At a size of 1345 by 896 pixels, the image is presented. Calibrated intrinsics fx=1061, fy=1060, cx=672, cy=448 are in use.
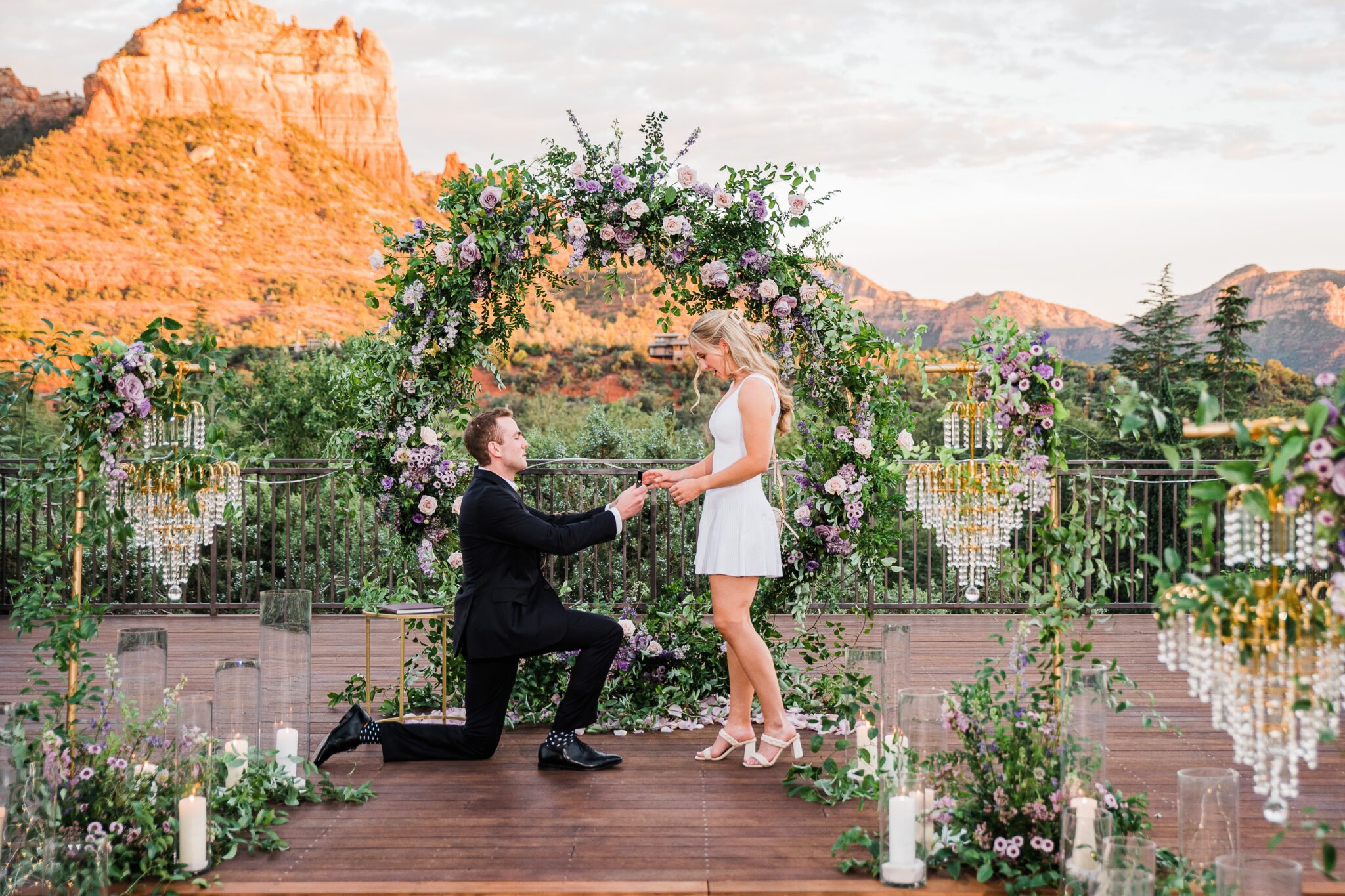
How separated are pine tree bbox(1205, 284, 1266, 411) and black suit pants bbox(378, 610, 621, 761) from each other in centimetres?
1222

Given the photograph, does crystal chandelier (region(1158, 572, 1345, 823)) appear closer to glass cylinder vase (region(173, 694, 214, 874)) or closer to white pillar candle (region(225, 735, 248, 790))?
glass cylinder vase (region(173, 694, 214, 874))

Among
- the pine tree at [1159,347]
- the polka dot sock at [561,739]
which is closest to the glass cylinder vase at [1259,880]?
the polka dot sock at [561,739]

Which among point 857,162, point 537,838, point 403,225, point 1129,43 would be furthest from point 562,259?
point 537,838

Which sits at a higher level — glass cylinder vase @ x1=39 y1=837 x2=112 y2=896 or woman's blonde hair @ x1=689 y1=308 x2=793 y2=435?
woman's blonde hair @ x1=689 y1=308 x2=793 y2=435

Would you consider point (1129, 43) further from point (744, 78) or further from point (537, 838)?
point (537, 838)

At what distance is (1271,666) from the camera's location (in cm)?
182

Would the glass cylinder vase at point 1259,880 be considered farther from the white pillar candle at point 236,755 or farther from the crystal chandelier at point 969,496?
the white pillar candle at point 236,755

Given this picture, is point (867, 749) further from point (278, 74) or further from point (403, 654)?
point (278, 74)

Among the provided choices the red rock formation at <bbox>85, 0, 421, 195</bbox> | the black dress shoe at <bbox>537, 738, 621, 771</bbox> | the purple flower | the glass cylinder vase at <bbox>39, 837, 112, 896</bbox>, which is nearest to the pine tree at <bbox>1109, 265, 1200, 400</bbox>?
the black dress shoe at <bbox>537, 738, 621, 771</bbox>

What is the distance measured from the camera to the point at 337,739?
12.0 feet

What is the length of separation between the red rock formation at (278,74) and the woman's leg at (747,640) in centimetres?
3104

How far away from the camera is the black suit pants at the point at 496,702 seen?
12.1 feet

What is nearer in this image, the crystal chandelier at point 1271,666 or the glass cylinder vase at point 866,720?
the crystal chandelier at point 1271,666

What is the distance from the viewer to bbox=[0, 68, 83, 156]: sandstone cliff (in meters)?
27.7
